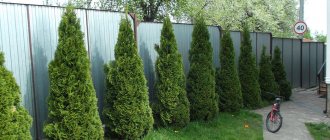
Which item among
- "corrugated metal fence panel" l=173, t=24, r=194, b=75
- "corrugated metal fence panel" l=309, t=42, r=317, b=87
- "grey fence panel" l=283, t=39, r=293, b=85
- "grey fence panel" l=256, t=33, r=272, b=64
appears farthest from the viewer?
"corrugated metal fence panel" l=309, t=42, r=317, b=87

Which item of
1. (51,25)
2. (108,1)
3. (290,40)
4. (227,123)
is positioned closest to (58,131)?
(51,25)

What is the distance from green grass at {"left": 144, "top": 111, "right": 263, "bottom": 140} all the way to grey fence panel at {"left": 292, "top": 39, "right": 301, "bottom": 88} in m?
7.10

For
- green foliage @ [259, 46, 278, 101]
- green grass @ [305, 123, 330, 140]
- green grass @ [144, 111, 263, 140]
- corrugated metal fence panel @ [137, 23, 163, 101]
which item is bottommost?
green grass @ [305, 123, 330, 140]

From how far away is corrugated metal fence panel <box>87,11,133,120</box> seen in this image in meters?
6.05

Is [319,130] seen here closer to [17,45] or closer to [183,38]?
[183,38]

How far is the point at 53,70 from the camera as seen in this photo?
4.74 m

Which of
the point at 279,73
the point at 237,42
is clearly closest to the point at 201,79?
the point at 237,42

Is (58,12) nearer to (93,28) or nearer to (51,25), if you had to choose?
(51,25)

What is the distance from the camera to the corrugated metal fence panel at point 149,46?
7.11 meters

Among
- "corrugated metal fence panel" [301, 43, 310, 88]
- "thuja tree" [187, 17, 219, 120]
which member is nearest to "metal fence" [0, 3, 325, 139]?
"thuja tree" [187, 17, 219, 120]

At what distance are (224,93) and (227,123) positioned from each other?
1.14 meters

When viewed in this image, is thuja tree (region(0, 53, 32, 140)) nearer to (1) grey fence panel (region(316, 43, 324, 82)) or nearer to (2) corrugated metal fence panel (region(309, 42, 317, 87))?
(2) corrugated metal fence panel (region(309, 42, 317, 87))

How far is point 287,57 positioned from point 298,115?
5.45 metres

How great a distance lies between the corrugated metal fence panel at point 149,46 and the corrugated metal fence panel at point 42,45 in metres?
2.05
